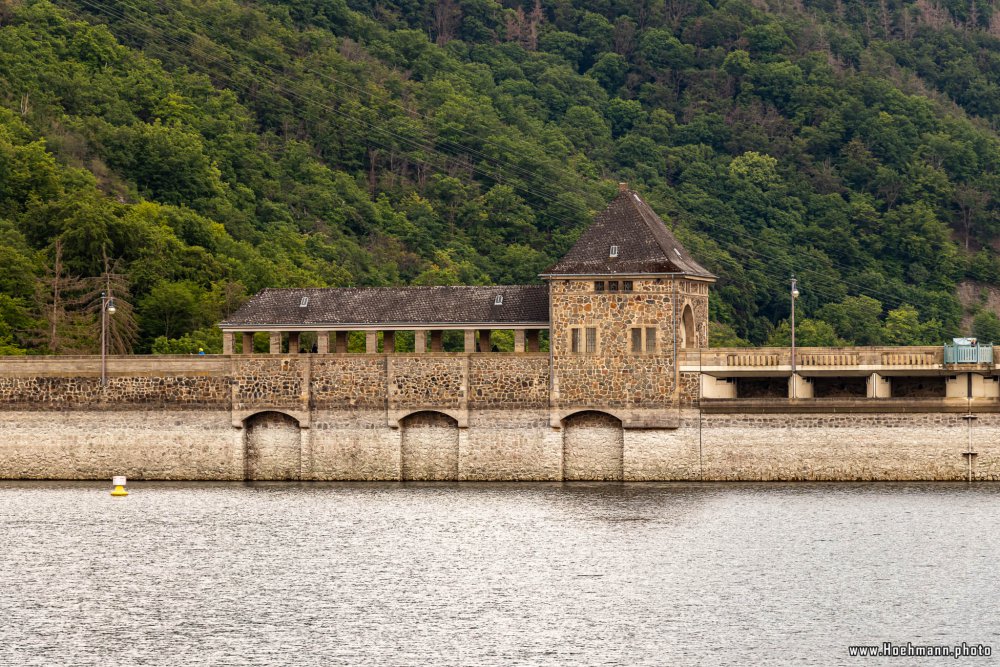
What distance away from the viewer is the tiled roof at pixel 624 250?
297ft

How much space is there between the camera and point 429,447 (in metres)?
92.0

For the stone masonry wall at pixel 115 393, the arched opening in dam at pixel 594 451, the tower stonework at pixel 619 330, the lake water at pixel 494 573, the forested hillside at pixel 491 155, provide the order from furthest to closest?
the forested hillside at pixel 491 155, the stone masonry wall at pixel 115 393, the arched opening in dam at pixel 594 451, the tower stonework at pixel 619 330, the lake water at pixel 494 573

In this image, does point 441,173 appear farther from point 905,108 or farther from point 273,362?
point 273,362

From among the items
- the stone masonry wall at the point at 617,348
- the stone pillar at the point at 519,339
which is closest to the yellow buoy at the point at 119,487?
the stone pillar at the point at 519,339

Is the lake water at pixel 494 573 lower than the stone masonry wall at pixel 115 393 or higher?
lower

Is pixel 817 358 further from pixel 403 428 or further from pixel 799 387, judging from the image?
pixel 403 428

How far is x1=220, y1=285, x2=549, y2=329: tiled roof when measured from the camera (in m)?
93.4

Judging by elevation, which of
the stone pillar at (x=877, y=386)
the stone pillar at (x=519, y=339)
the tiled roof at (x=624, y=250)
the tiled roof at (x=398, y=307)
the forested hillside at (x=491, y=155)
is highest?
the forested hillside at (x=491, y=155)

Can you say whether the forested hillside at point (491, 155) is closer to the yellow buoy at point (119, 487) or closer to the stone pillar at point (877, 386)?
the yellow buoy at point (119, 487)

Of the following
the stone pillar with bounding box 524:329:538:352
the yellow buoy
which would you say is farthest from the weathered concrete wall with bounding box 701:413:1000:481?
the yellow buoy

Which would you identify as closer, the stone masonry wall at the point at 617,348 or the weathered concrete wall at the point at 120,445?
the stone masonry wall at the point at 617,348

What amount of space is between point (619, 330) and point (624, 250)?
11.7ft

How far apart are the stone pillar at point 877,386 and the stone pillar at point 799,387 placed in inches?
108

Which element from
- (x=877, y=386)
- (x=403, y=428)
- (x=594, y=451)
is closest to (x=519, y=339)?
(x=594, y=451)
